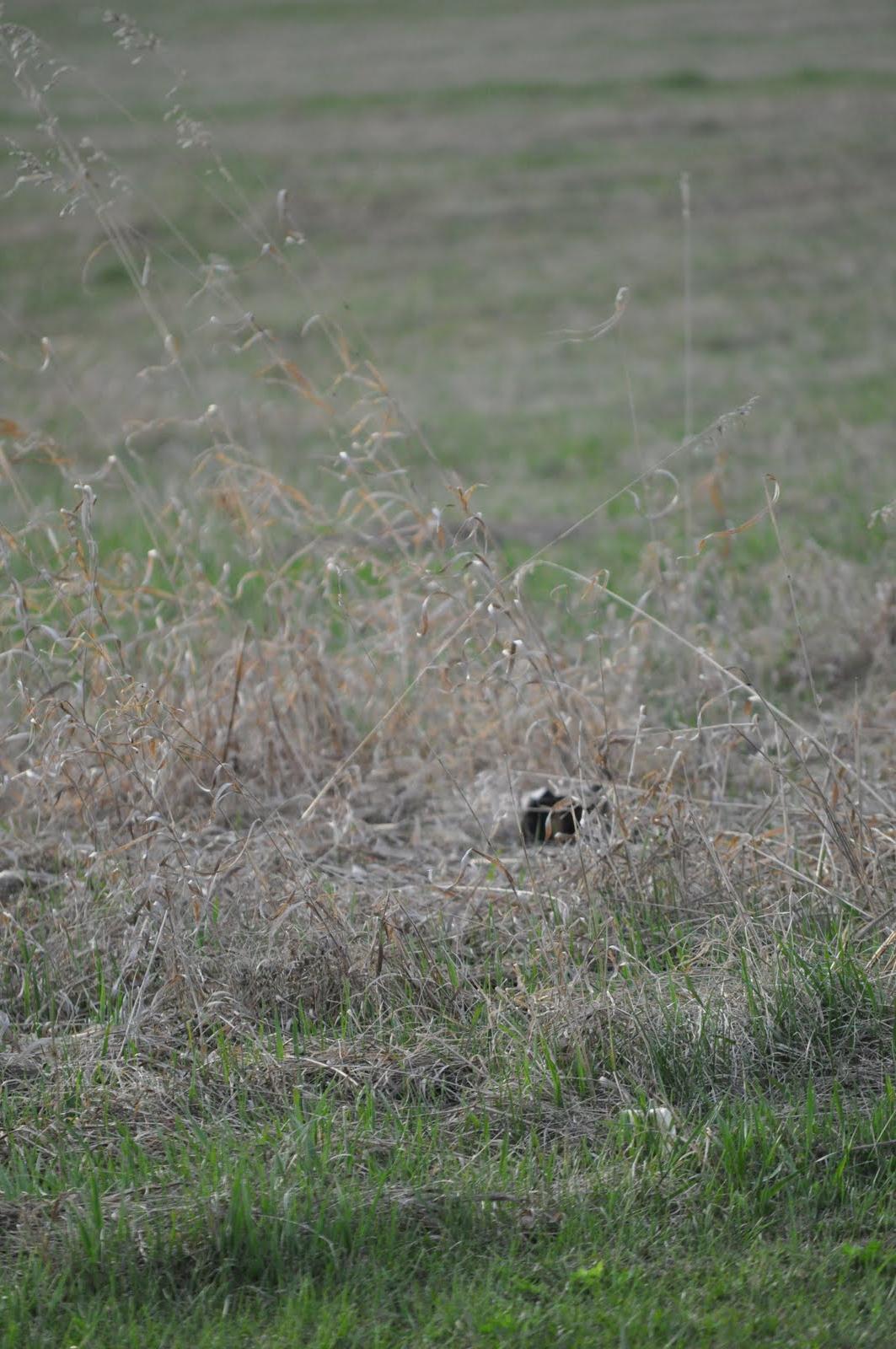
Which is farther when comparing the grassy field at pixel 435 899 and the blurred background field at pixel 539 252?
the blurred background field at pixel 539 252

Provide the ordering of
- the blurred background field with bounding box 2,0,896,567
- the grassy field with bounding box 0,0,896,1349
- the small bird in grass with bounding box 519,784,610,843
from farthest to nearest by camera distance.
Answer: the blurred background field with bounding box 2,0,896,567 < the small bird in grass with bounding box 519,784,610,843 < the grassy field with bounding box 0,0,896,1349

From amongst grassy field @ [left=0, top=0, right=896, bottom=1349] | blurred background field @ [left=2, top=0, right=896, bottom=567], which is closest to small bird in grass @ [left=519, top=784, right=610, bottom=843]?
grassy field @ [left=0, top=0, right=896, bottom=1349]

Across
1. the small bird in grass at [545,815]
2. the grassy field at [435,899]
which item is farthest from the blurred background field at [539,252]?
the small bird in grass at [545,815]

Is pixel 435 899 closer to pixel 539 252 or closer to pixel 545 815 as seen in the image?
pixel 545 815

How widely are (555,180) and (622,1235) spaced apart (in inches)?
682

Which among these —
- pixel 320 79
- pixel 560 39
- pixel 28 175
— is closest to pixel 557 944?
pixel 28 175

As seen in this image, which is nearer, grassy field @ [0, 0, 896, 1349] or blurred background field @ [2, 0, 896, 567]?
grassy field @ [0, 0, 896, 1349]

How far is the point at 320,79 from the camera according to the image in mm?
27297

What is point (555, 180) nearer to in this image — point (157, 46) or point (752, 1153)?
point (157, 46)

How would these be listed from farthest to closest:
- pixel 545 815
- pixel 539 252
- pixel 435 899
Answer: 1. pixel 539 252
2. pixel 545 815
3. pixel 435 899

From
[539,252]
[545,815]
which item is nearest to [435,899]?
[545,815]

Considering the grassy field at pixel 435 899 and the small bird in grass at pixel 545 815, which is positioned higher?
the grassy field at pixel 435 899

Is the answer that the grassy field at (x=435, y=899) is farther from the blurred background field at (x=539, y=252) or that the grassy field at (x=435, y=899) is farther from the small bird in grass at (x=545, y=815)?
the blurred background field at (x=539, y=252)

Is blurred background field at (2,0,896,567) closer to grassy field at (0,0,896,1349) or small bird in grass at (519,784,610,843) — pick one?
grassy field at (0,0,896,1349)
